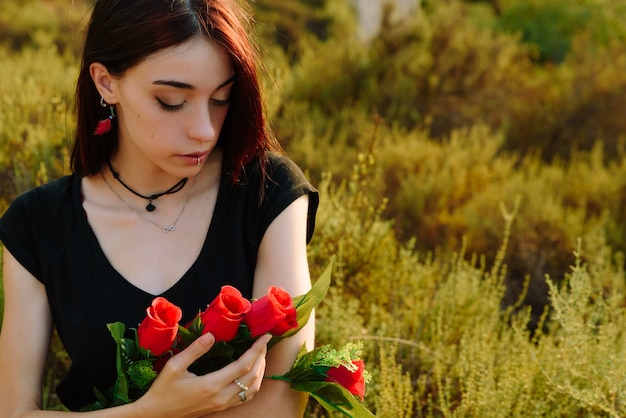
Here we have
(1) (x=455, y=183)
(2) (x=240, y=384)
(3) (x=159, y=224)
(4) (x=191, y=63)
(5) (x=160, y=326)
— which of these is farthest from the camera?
(1) (x=455, y=183)

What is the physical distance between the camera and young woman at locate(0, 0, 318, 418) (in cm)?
182

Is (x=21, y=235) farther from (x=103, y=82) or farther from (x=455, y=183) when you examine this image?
(x=455, y=183)

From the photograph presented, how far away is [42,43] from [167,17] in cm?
748

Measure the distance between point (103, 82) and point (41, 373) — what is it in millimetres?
719

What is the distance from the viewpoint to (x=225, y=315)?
5.19 feet

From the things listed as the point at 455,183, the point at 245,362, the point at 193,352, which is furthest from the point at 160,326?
the point at 455,183

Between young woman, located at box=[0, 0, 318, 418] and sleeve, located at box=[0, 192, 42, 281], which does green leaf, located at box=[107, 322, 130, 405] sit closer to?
young woman, located at box=[0, 0, 318, 418]

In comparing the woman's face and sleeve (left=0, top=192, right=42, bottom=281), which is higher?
the woman's face

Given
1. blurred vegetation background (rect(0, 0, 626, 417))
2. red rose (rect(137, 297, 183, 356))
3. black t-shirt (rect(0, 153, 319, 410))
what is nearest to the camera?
red rose (rect(137, 297, 183, 356))

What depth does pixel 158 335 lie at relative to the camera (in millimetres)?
1578

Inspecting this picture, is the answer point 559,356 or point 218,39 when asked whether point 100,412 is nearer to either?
point 218,39

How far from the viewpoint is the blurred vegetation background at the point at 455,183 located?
98.8 inches

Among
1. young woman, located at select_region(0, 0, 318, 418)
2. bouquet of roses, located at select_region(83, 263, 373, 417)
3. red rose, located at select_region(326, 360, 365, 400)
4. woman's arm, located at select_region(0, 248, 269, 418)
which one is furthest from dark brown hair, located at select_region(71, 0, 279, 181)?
red rose, located at select_region(326, 360, 365, 400)

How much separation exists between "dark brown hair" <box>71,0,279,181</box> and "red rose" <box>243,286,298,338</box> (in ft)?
1.55
